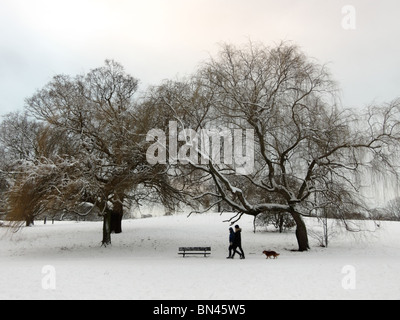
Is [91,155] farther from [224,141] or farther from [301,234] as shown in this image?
[301,234]

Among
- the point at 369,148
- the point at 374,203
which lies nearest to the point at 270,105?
the point at 369,148

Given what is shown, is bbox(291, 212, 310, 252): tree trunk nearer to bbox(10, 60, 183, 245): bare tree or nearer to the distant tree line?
the distant tree line

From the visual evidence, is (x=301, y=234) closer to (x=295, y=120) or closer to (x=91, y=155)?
(x=295, y=120)

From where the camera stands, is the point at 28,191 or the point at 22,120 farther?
the point at 22,120

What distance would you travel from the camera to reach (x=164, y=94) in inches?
617

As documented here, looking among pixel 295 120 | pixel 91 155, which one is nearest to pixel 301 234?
pixel 295 120

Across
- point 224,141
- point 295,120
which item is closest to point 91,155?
point 224,141

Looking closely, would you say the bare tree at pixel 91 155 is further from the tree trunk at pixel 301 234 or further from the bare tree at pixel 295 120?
the tree trunk at pixel 301 234

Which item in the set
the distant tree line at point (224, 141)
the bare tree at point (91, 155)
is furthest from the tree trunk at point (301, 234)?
the bare tree at point (91, 155)

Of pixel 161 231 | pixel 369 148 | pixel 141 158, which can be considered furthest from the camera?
pixel 161 231

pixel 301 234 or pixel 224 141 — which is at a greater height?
pixel 224 141

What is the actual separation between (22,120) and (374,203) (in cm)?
2466

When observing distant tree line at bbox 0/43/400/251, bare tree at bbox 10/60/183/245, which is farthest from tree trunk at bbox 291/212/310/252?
bare tree at bbox 10/60/183/245
